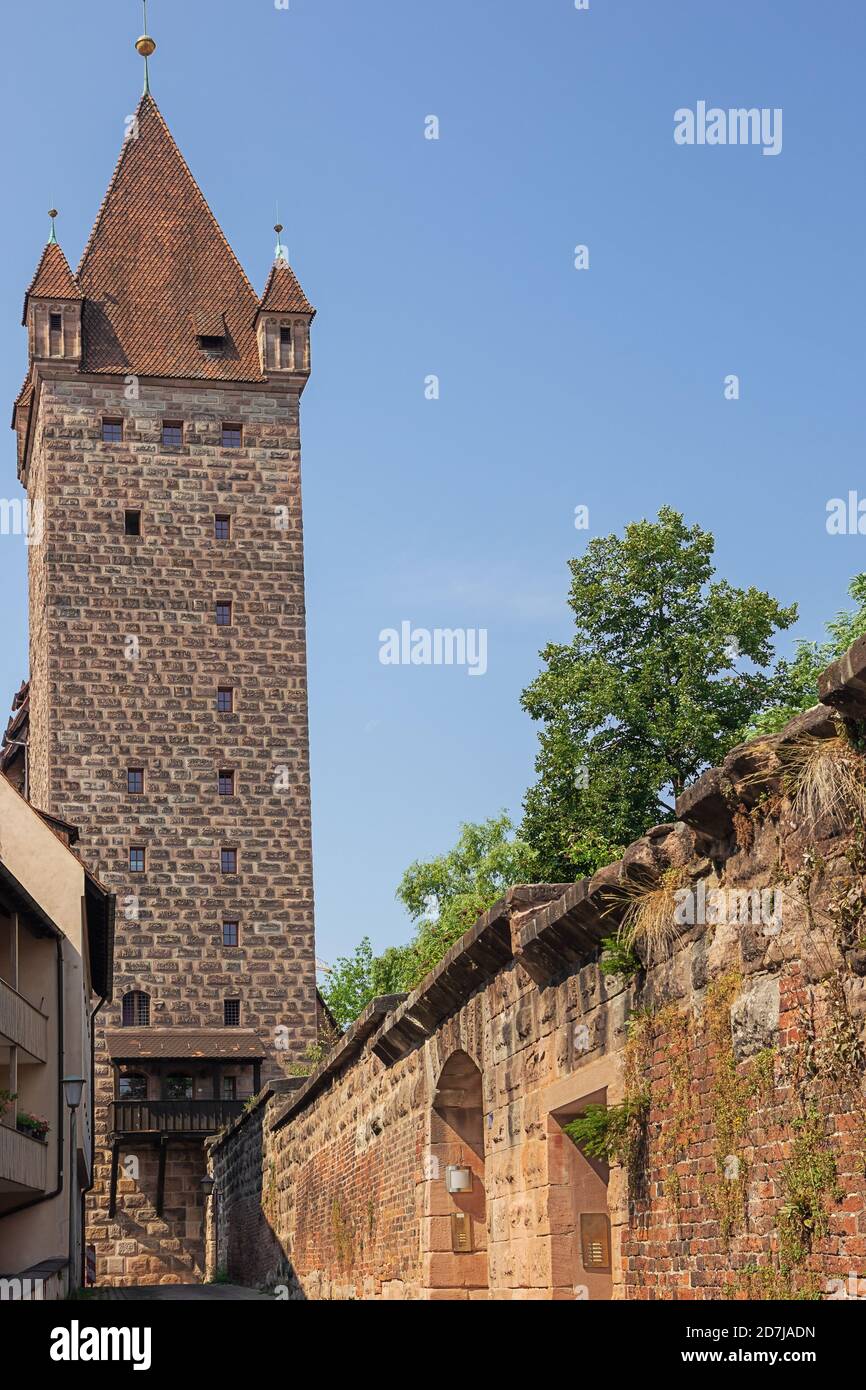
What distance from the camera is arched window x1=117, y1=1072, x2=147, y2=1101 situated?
4072 cm

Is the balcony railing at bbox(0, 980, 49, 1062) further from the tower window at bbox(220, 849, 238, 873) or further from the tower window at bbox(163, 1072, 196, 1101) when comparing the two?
the tower window at bbox(220, 849, 238, 873)

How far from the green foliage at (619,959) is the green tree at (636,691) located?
24341 mm

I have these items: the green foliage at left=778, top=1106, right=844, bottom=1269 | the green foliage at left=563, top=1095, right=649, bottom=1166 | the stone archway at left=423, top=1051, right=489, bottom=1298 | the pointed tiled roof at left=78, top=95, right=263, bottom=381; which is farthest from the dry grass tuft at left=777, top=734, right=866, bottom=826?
the pointed tiled roof at left=78, top=95, right=263, bottom=381

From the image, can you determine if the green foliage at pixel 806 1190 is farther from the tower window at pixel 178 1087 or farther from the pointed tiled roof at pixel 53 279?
the pointed tiled roof at pixel 53 279

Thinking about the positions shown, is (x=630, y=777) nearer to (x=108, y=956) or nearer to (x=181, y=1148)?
(x=108, y=956)

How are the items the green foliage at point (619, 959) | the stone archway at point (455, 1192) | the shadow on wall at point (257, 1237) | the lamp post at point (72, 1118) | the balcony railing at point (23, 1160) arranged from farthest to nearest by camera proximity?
the shadow on wall at point (257, 1237) < the lamp post at point (72, 1118) < the balcony railing at point (23, 1160) < the stone archway at point (455, 1192) < the green foliage at point (619, 959)

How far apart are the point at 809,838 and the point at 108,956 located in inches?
1135

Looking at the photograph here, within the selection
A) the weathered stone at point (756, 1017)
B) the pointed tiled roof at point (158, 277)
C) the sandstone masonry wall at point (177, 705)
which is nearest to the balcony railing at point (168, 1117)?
the sandstone masonry wall at point (177, 705)

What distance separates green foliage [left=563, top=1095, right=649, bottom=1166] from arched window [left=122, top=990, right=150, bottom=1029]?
32426 millimetres

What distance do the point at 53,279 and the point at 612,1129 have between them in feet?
133

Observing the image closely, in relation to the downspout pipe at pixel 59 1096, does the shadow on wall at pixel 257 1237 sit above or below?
below

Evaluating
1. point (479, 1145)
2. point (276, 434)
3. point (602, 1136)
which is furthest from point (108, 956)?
point (602, 1136)

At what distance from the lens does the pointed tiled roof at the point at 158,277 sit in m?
46.2
